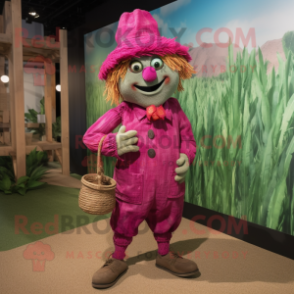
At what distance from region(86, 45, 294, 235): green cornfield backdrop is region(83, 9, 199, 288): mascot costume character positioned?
0.65m

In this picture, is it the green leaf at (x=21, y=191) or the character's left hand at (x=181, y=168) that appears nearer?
the character's left hand at (x=181, y=168)

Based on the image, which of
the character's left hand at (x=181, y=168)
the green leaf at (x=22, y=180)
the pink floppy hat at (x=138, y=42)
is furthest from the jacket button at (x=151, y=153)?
the green leaf at (x=22, y=180)

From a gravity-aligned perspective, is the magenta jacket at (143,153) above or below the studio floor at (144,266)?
above

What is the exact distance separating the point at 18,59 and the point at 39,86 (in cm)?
348

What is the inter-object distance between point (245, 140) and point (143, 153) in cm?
94

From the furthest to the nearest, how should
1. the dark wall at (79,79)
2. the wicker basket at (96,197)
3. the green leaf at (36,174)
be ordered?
the green leaf at (36,174), the dark wall at (79,79), the wicker basket at (96,197)

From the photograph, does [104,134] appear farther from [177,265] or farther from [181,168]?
[177,265]

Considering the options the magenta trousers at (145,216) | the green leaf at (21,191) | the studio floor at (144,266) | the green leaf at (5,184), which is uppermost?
the magenta trousers at (145,216)

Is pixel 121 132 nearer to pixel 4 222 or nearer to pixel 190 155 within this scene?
pixel 190 155

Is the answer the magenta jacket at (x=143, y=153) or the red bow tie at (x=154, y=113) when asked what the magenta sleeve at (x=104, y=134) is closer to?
the magenta jacket at (x=143, y=153)

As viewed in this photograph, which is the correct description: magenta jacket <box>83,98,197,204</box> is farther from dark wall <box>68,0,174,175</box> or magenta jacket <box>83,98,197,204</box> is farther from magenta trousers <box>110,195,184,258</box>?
dark wall <box>68,0,174,175</box>

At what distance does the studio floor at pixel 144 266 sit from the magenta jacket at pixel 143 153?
49 centimetres

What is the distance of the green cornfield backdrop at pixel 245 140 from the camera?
1899mm

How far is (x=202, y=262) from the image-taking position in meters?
1.86
